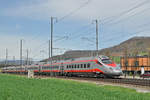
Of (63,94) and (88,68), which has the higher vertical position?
(88,68)

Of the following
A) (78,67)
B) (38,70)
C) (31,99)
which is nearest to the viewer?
(31,99)

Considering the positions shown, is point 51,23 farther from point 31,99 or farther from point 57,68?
point 31,99

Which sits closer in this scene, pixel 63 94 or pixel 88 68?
pixel 63 94

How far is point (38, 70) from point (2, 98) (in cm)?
5785

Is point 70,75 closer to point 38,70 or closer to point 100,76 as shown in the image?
point 100,76

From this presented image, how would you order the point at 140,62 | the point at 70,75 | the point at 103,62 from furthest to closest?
the point at 140,62, the point at 70,75, the point at 103,62

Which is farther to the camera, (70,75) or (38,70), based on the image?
(38,70)

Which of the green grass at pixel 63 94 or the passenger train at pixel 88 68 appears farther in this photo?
the passenger train at pixel 88 68

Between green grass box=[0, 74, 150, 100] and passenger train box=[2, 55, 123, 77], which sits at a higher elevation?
passenger train box=[2, 55, 123, 77]

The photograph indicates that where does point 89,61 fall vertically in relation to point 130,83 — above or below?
above

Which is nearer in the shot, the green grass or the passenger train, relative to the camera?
the green grass

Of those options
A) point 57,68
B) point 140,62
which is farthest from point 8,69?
point 140,62

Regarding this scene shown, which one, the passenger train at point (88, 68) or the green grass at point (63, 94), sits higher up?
the passenger train at point (88, 68)

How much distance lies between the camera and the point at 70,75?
49.3 metres
